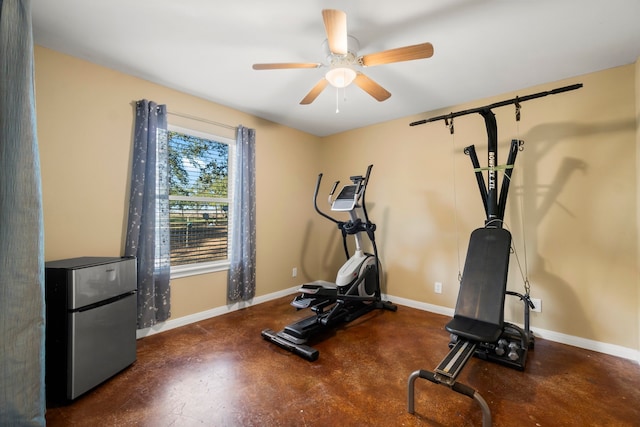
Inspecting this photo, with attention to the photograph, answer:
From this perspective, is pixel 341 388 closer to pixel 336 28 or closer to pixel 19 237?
pixel 19 237

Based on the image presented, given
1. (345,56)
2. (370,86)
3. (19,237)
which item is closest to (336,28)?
(345,56)

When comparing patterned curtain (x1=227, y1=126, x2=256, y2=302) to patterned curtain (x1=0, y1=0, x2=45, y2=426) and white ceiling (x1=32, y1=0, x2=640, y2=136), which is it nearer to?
white ceiling (x1=32, y1=0, x2=640, y2=136)

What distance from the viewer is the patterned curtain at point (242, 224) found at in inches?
128

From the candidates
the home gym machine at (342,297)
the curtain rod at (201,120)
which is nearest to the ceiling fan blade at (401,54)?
the home gym machine at (342,297)

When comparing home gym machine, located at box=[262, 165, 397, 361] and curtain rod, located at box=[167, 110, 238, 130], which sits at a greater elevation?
curtain rod, located at box=[167, 110, 238, 130]

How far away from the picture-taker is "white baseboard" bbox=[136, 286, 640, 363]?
88.9 inches

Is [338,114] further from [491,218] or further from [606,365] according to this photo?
[606,365]

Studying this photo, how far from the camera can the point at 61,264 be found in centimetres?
182

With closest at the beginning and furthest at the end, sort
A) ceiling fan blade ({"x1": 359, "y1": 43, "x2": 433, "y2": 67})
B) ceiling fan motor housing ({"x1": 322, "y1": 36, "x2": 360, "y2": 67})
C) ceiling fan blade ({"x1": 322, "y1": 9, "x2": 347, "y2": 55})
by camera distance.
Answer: ceiling fan blade ({"x1": 322, "y1": 9, "x2": 347, "y2": 55})
ceiling fan blade ({"x1": 359, "y1": 43, "x2": 433, "y2": 67})
ceiling fan motor housing ({"x1": 322, "y1": 36, "x2": 360, "y2": 67})

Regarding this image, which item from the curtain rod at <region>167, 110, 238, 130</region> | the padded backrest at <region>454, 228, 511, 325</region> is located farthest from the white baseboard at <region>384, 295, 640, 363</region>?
the curtain rod at <region>167, 110, 238, 130</region>

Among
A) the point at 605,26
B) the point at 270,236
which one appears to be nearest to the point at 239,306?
the point at 270,236

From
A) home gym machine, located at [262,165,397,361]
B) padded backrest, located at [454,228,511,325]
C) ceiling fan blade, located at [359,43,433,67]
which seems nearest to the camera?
ceiling fan blade, located at [359,43,433,67]

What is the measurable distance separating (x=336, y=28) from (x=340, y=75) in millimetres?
453

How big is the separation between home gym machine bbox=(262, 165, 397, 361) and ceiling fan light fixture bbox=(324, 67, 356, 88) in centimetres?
125
